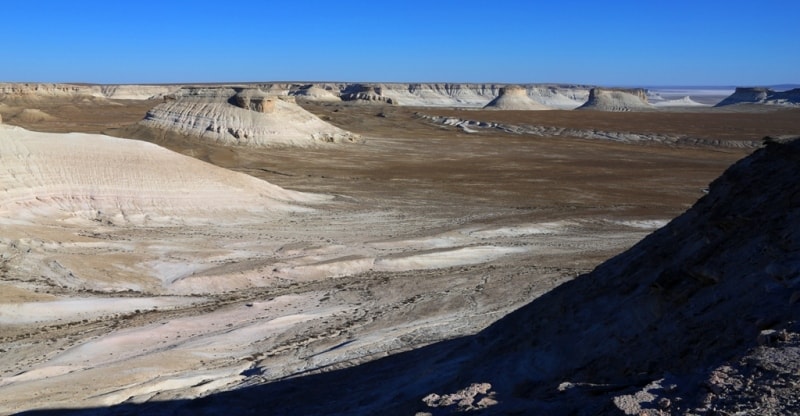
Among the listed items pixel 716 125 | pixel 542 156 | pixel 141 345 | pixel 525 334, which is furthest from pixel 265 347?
pixel 716 125

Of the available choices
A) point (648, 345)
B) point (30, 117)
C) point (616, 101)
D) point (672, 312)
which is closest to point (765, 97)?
point (616, 101)

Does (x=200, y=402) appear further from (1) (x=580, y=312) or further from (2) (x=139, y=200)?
(2) (x=139, y=200)

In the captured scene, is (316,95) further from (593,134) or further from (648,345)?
(648,345)

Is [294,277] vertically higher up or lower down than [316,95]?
lower down

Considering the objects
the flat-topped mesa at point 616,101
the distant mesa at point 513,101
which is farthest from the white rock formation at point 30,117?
the flat-topped mesa at point 616,101

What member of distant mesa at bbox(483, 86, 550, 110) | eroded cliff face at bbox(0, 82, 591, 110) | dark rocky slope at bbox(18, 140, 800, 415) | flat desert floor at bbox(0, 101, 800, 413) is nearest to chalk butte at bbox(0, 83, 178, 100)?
eroded cliff face at bbox(0, 82, 591, 110)

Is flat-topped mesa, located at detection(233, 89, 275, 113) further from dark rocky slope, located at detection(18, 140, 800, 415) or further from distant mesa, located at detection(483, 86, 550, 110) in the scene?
distant mesa, located at detection(483, 86, 550, 110)
